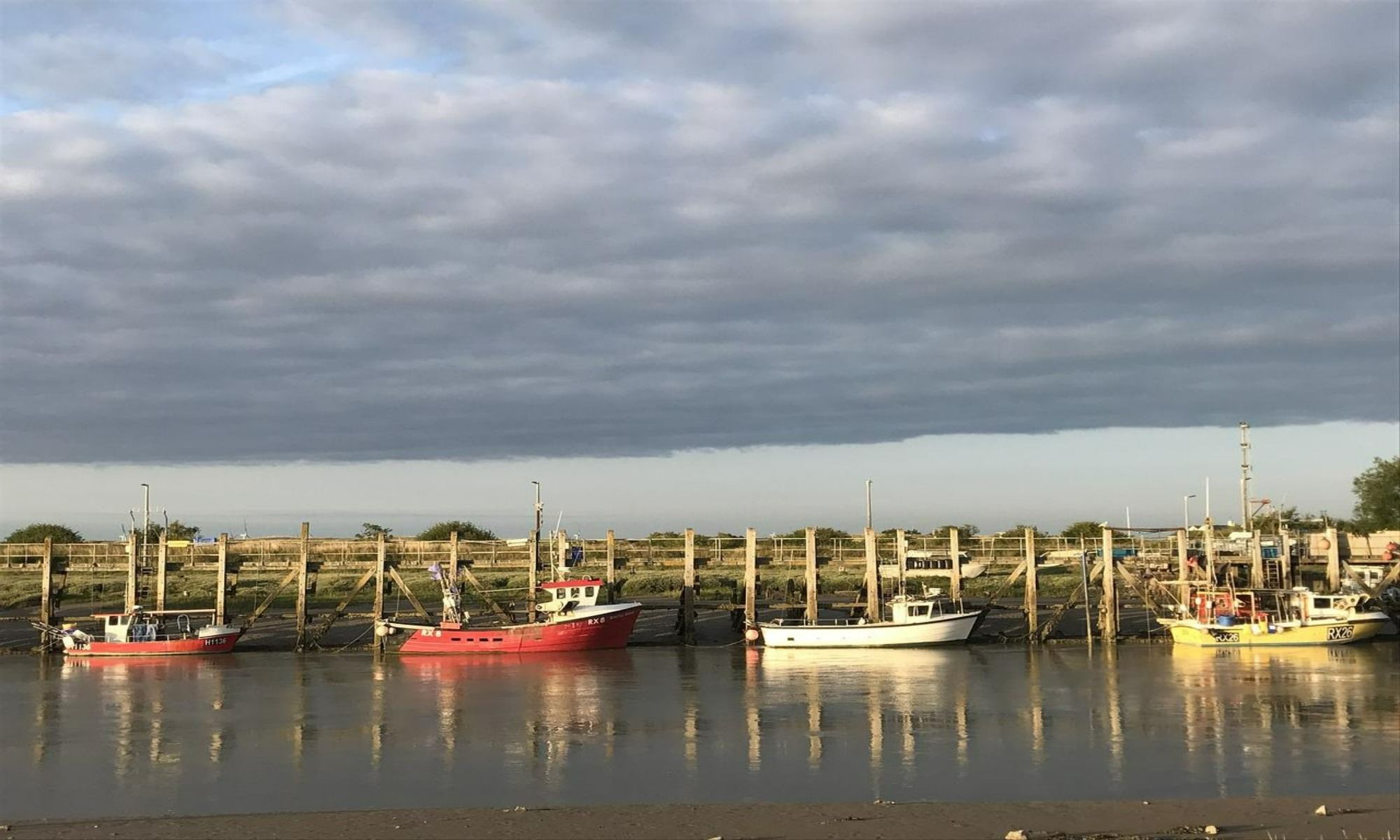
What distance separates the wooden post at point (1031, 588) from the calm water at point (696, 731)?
18.1 ft

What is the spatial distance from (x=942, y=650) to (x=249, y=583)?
54.8 m

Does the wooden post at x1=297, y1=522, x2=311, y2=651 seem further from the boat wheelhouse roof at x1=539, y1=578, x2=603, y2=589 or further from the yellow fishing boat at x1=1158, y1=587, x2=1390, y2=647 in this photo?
the yellow fishing boat at x1=1158, y1=587, x2=1390, y2=647

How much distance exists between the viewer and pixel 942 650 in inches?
2345

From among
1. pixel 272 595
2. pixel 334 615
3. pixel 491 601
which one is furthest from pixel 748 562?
pixel 272 595

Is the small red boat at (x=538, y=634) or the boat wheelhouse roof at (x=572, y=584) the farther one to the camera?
the boat wheelhouse roof at (x=572, y=584)

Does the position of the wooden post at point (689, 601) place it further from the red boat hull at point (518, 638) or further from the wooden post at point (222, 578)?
the wooden post at point (222, 578)

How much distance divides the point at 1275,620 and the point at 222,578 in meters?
51.5

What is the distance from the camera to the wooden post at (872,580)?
6212 cm

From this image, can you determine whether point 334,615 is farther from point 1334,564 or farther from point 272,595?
point 1334,564

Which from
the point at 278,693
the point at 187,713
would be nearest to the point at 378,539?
the point at 278,693

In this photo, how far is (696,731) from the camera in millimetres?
36750

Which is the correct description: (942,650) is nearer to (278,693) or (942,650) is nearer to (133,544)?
(278,693)

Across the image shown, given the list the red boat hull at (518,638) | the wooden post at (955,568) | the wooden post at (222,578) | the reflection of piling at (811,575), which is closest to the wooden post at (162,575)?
the wooden post at (222,578)

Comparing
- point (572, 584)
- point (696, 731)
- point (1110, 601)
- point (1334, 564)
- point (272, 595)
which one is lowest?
point (696, 731)
